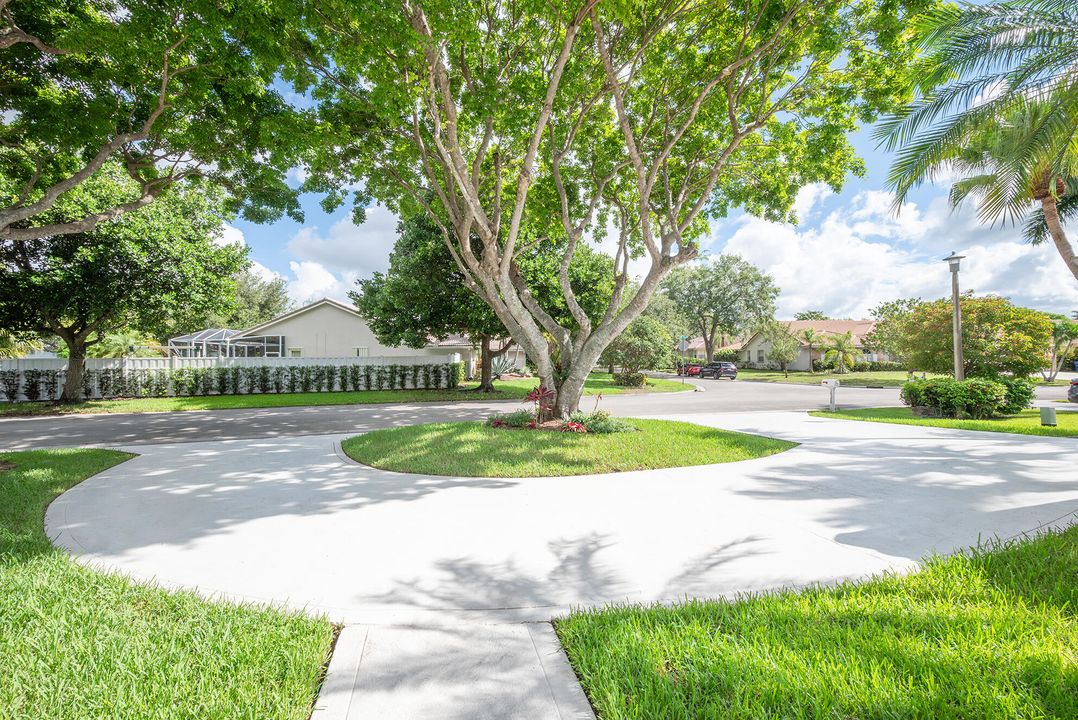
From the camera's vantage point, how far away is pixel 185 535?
4.25 m

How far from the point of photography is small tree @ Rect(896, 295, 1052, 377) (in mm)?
18531

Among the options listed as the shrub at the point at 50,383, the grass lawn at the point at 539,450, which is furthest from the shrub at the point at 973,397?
the shrub at the point at 50,383

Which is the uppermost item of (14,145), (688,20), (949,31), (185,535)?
(688,20)

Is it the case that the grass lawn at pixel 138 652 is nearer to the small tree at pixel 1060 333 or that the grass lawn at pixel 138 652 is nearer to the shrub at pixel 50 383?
the shrub at pixel 50 383

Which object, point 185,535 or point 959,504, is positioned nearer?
point 185,535

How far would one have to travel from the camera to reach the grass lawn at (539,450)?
264 inches

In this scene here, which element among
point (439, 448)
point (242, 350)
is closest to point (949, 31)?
point (439, 448)

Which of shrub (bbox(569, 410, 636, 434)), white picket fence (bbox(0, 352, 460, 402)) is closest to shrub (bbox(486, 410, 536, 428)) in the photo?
shrub (bbox(569, 410, 636, 434))

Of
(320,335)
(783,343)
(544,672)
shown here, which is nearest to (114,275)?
(320,335)

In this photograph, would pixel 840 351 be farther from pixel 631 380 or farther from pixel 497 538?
pixel 497 538

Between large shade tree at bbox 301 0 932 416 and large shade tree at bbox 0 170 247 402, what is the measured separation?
9.41m

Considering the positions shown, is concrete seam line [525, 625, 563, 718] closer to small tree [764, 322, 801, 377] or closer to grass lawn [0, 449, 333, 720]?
grass lawn [0, 449, 333, 720]

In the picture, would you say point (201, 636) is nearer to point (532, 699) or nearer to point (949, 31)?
point (532, 699)

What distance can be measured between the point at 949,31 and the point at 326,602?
11.6 metres
